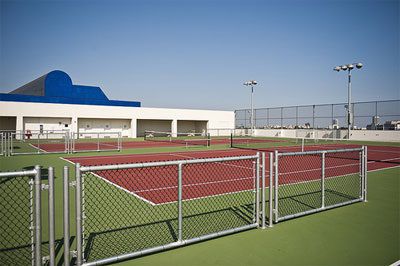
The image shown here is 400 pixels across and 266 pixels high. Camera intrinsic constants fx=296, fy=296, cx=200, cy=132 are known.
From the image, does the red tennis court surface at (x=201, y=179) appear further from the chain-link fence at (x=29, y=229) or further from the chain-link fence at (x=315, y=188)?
the chain-link fence at (x=29, y=229)

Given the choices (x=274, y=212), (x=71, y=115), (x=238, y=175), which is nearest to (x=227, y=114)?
(x=71, y=115)

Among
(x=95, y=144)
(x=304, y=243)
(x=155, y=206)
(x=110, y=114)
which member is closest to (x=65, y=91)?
(x=110, y=114)

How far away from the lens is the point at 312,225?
5645mm

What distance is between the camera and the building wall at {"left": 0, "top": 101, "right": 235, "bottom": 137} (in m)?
36.1

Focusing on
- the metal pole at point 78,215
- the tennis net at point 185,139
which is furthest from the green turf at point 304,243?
the tennis net at point 185,139

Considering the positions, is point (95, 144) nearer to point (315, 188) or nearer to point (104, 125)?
point (104, 125)

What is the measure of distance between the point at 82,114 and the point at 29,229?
38.9 m

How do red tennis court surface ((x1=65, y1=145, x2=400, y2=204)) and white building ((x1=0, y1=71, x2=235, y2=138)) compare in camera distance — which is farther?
white building ((x1=0, y1=71, x2=235, y2=138))

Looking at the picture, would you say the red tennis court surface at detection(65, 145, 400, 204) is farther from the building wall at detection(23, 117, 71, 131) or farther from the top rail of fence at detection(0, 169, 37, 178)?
the building wall at detection(23, 117, 71, 131)

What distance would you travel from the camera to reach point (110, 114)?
139 ft

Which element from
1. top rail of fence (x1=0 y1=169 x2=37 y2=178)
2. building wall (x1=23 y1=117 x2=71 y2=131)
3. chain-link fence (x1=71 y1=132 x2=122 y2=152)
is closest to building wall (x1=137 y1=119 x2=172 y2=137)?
chain-link fence (x1=71 y1=132 x2=122 y2=152)

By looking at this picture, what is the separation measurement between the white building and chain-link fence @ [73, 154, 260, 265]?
105ft

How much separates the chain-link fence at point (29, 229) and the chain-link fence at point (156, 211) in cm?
34

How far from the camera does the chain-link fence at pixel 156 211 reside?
4395 millimetres
